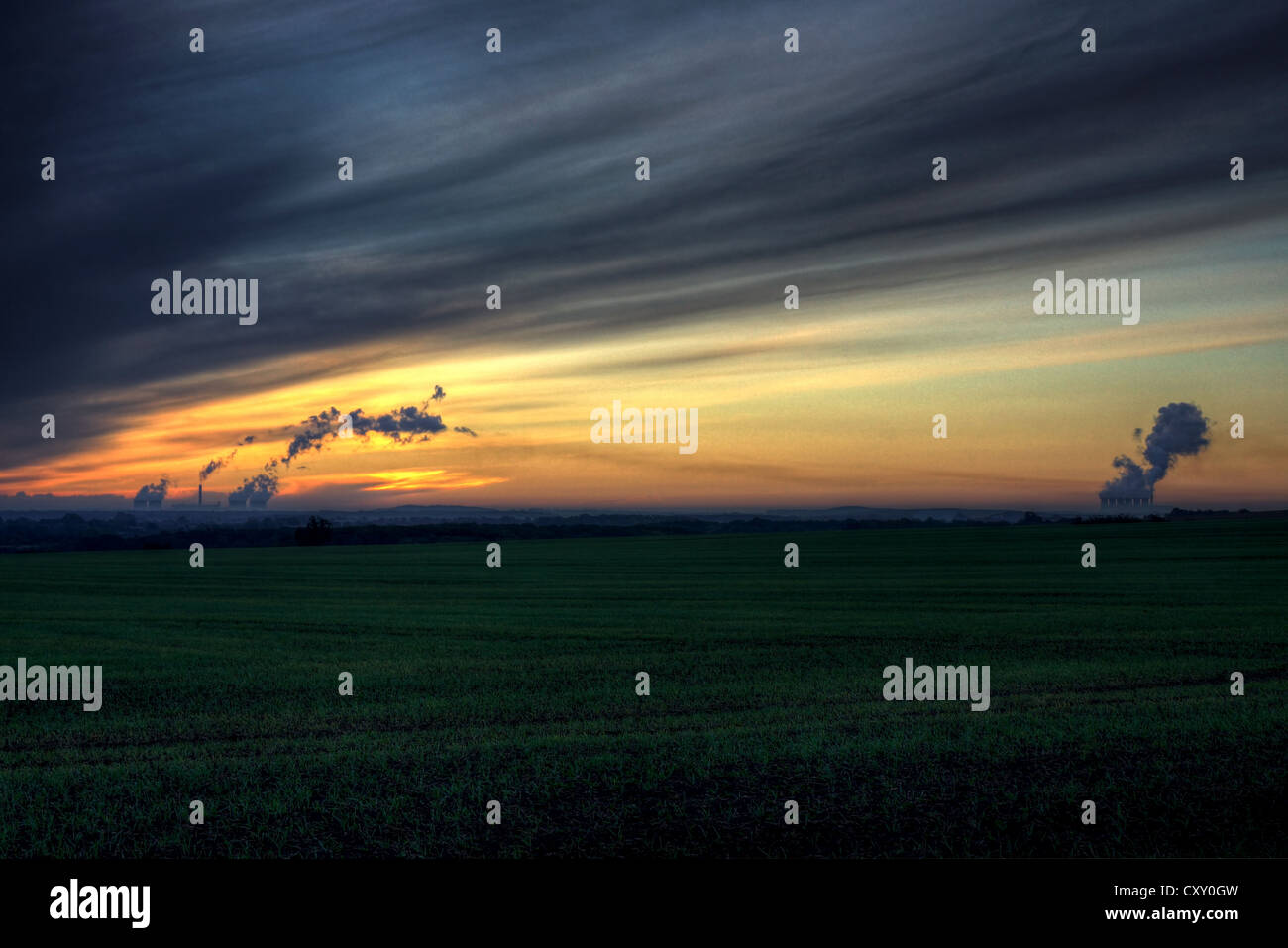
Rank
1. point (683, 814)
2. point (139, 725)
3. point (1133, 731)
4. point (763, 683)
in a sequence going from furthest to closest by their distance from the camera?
point (763, 683) < point (139, 725) < point (1133, 731) < point (683, 814)

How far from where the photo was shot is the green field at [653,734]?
10812 millimetres

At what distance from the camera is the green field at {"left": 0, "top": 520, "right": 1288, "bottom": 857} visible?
1081 cm

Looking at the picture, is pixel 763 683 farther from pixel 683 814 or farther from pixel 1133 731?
pixel 683 814

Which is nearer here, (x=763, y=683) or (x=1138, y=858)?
(x=1138, y=858)

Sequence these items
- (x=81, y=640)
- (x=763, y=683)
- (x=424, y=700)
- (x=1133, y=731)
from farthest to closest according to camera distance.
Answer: (x=81, y=640)
(x=763, y=683)
(x=424, y=700)
(x=1133, y=731)

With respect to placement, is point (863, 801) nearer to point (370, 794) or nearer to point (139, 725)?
point (370, 794)

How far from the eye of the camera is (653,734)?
15727 mm

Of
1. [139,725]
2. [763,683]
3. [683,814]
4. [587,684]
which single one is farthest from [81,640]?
[683,814]

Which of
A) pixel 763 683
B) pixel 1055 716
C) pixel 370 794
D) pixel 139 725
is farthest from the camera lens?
pixel 763 683

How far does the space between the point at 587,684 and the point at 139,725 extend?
9905 millimetres

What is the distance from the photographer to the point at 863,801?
11.5m

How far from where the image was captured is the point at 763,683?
22.6m

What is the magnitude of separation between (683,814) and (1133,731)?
8.27 metres
